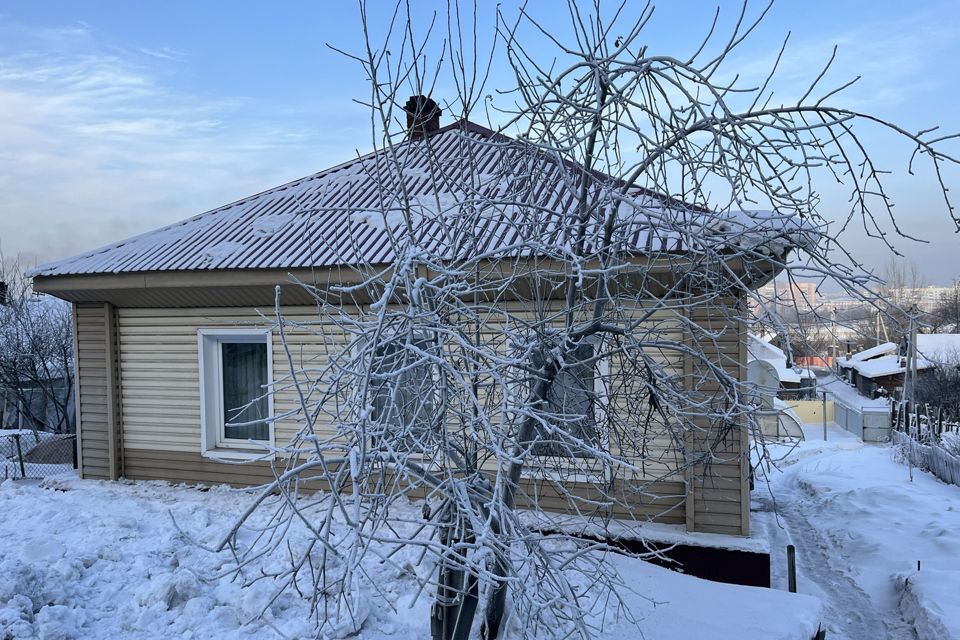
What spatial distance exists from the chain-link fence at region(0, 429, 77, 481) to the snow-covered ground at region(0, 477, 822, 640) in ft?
13.4

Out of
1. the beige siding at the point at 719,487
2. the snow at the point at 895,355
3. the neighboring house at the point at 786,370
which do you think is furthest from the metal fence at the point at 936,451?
the snow at the point at 895,355

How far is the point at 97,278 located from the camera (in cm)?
810

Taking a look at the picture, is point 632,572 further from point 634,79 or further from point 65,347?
point 65,347

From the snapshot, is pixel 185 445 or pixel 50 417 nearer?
pixel 185 445

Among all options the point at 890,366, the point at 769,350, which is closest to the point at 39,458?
the point at 769,350

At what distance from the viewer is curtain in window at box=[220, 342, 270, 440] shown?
8.50 m

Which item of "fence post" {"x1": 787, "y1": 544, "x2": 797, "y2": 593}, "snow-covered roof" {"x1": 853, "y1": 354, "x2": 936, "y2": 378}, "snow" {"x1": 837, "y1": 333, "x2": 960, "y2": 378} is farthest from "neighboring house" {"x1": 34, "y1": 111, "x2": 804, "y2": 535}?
"snow-covered roof" {"x1": 853, "y1": 354, "x2": 936, "y2": 378}

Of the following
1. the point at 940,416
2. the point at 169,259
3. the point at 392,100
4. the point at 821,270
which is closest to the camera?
the point at 821,270

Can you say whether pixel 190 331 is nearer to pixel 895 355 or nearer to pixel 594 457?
pixel 594 457

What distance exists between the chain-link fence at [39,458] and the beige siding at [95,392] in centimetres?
117

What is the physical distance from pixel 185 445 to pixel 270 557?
387cm

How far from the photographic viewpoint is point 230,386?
8586 millimetres

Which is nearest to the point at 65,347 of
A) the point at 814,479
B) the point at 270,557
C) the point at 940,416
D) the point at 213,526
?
the point at 213,526

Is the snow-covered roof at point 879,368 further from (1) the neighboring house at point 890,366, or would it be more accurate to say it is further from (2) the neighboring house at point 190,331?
(2) the neighboring house at point 190,331
